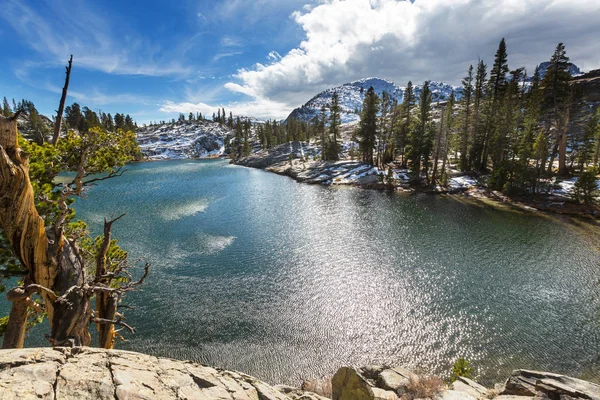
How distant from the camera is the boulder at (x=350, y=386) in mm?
9455

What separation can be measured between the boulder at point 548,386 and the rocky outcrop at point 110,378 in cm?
912

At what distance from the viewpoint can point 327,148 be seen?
84938 mm

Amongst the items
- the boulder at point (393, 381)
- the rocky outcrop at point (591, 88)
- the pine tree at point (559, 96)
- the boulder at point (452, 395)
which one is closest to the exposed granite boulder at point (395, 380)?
the boulder at point (393, 381)

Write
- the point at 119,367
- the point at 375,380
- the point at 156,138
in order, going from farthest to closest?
1. the point at 156,138
2. the point at 375,380
3. the point at 119,367

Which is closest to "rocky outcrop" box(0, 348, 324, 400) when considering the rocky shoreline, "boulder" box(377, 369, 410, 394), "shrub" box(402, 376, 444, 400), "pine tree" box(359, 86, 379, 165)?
"boulder" box(377, 369, 410, 394)

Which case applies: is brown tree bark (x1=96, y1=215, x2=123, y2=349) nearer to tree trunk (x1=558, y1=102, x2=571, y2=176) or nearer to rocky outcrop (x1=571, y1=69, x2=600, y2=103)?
tree trunk (x1=558, y1=102, x2=571, y2=176)

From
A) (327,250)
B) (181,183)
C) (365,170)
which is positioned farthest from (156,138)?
(327,250)

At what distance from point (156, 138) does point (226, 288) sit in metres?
205

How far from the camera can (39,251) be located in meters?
7.43

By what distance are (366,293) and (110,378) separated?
18.2 meters

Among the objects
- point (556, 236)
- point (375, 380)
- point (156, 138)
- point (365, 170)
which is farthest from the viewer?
point (156, 138)

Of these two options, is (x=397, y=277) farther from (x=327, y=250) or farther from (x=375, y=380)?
(x=375, y=380)

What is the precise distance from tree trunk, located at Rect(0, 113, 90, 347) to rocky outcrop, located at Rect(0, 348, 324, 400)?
227cm

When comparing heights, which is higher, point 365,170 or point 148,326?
point 365,170
